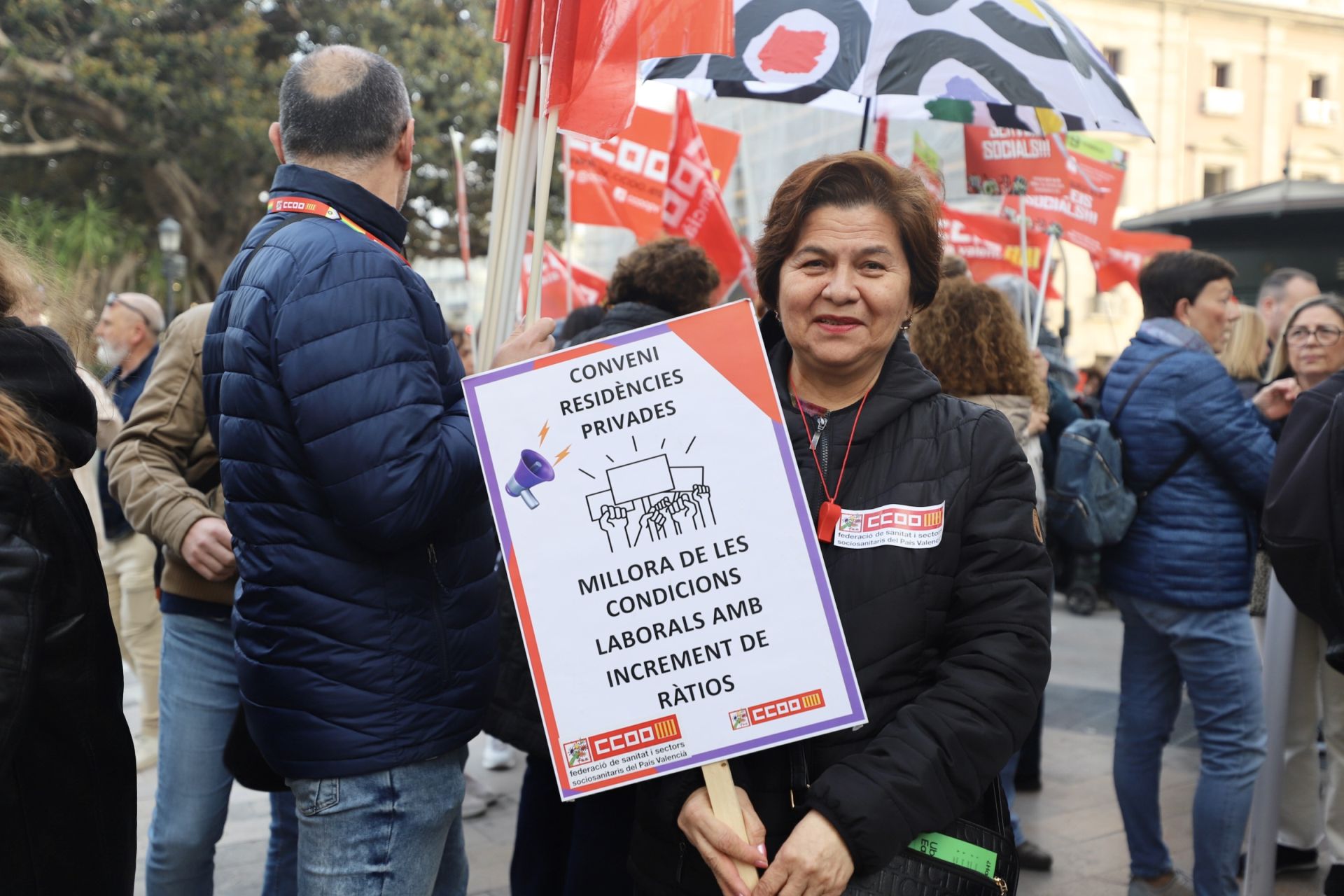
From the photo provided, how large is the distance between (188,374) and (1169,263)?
310 centimetres

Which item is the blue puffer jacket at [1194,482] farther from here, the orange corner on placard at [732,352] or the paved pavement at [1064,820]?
the orange corner on placard at [732,352]

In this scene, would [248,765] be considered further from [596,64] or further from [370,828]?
[596,64]

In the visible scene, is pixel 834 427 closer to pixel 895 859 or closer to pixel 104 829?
pixel 895 859

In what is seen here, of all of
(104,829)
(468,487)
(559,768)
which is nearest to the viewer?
(559,768)

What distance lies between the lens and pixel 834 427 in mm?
1946

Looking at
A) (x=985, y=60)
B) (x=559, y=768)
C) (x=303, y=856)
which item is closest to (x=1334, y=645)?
(x=985, y=60)

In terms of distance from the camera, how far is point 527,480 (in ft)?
5.64

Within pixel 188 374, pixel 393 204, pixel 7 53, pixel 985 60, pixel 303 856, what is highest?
pixel 7 53

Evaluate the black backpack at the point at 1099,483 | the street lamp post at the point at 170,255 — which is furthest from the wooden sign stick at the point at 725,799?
the street lamp post at the point at 170,255

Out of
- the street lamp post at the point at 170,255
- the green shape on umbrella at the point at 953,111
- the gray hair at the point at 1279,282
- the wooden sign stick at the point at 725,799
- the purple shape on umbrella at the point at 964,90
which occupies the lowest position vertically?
the wooden sign stick at the point at 725,799

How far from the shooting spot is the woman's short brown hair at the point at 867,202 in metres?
1.96

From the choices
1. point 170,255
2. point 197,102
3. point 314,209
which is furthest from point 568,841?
point 197,102

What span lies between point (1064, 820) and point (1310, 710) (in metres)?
1.03

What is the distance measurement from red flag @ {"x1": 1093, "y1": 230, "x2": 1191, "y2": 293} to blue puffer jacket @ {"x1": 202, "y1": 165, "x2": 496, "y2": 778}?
7.12 metres
